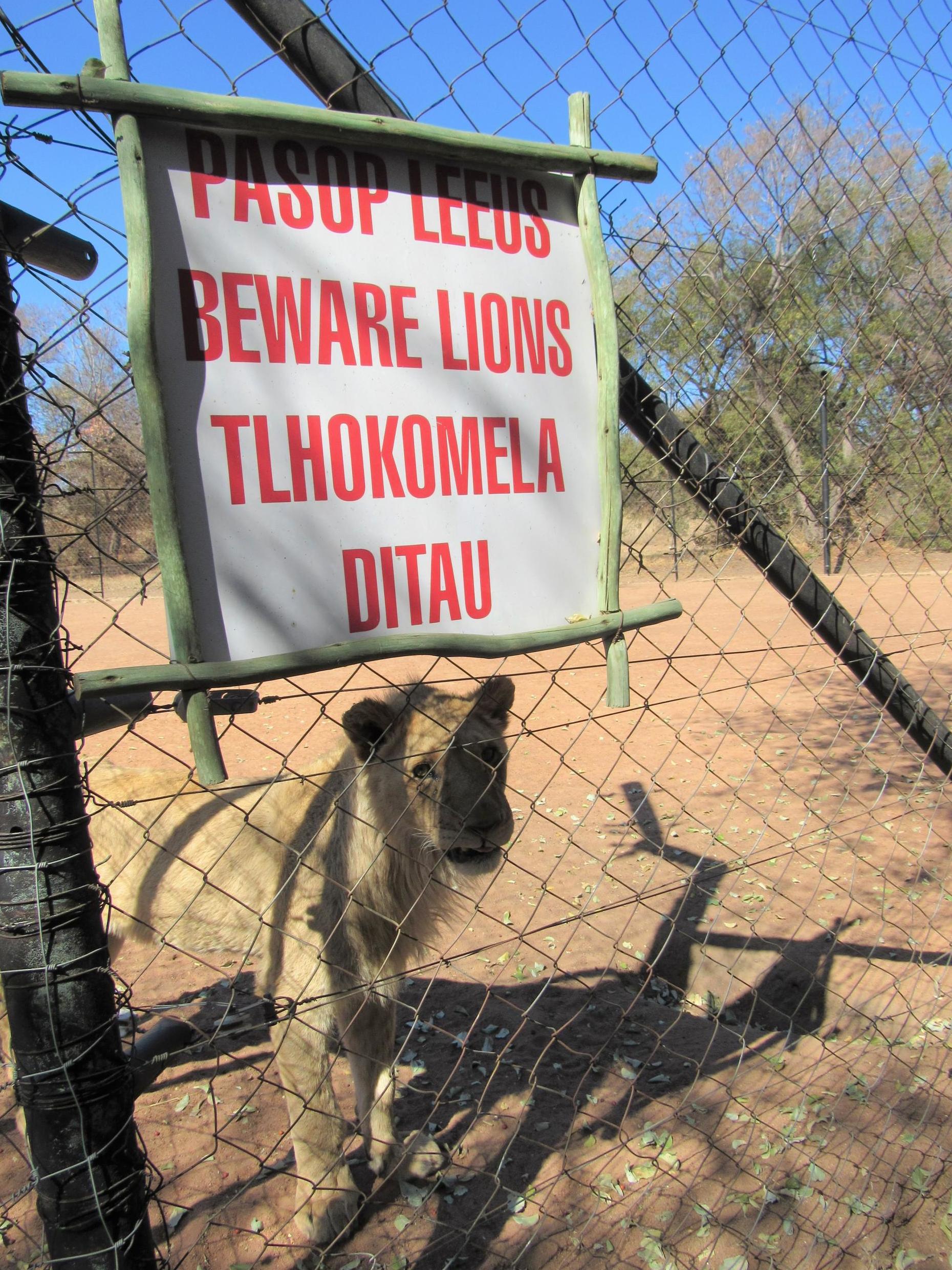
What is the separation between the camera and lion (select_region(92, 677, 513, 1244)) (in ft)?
9.02

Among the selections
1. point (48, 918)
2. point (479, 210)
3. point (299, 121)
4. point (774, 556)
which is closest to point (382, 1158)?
point (48, 918)

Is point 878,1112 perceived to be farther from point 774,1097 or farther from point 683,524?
point 683,524

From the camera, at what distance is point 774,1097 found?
123 inches

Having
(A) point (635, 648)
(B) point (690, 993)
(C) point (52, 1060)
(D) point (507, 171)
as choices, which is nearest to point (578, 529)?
(D) point (507, 171)

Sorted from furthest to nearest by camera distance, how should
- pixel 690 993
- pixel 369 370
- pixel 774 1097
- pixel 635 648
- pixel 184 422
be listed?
pixel 635 648 < pixel 690 993 < pixel 774 1097 < pixel 369 370 < pixel 184 422

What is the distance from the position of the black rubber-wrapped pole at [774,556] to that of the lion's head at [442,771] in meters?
0.82

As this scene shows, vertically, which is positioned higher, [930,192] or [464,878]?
[930,192]

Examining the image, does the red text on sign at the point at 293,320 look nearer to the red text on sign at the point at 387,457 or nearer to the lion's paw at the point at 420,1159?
the red text on sign at the point at 387,457

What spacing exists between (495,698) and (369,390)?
56.2 inches

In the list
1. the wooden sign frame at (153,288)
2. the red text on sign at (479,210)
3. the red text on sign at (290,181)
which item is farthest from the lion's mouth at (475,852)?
the red text on sign at (290,181)

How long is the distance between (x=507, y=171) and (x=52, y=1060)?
1805 millimetres

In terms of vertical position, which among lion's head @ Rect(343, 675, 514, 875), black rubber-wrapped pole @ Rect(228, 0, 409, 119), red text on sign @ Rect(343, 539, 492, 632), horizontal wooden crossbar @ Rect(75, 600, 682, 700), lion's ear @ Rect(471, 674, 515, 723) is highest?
black rubber-wrapped pole @ Rect(228, 0, 409, 119)

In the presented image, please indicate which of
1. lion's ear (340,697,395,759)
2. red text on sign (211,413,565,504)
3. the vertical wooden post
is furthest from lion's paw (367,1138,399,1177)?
red text on sign (211,413,565,504)

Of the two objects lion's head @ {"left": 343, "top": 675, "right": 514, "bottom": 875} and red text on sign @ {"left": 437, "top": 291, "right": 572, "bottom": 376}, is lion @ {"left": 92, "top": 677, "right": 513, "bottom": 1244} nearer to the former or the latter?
lion's head @ {"left": 343, "top": 675, "right": 514, "bottom": 875}
